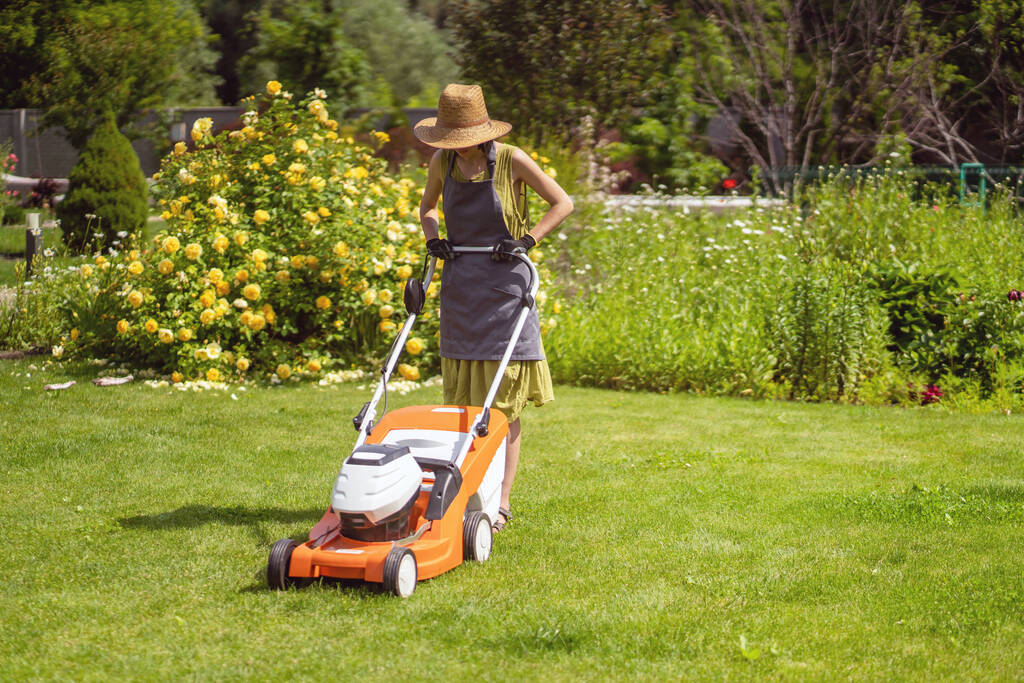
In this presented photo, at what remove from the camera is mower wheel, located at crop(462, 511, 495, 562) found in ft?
13.4

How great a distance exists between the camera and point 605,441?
247 inches

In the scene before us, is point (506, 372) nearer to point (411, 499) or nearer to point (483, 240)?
point (483, 240)

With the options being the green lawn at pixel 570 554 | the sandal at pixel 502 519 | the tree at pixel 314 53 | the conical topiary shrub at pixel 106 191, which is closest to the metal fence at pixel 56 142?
the tree at pixel 314 53

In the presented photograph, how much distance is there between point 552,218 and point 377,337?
13.1 ft

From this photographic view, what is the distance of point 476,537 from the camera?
4094 millimetres

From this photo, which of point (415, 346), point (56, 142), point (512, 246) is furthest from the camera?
point (56, 142)

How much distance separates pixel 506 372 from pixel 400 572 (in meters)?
1.09

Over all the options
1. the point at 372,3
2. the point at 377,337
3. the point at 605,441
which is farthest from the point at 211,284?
the point at 372,3

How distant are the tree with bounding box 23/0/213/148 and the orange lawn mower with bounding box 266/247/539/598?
38.4ft

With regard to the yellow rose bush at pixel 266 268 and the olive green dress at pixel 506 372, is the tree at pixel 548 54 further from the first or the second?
the olive green dress at pixel 506 372

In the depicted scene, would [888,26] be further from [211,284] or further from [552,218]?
[552,218]

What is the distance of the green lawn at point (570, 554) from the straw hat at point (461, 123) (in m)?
1.57

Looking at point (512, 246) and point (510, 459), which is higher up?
point (512, 246)

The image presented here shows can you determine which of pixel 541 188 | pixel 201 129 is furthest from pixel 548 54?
pixel 541 188
